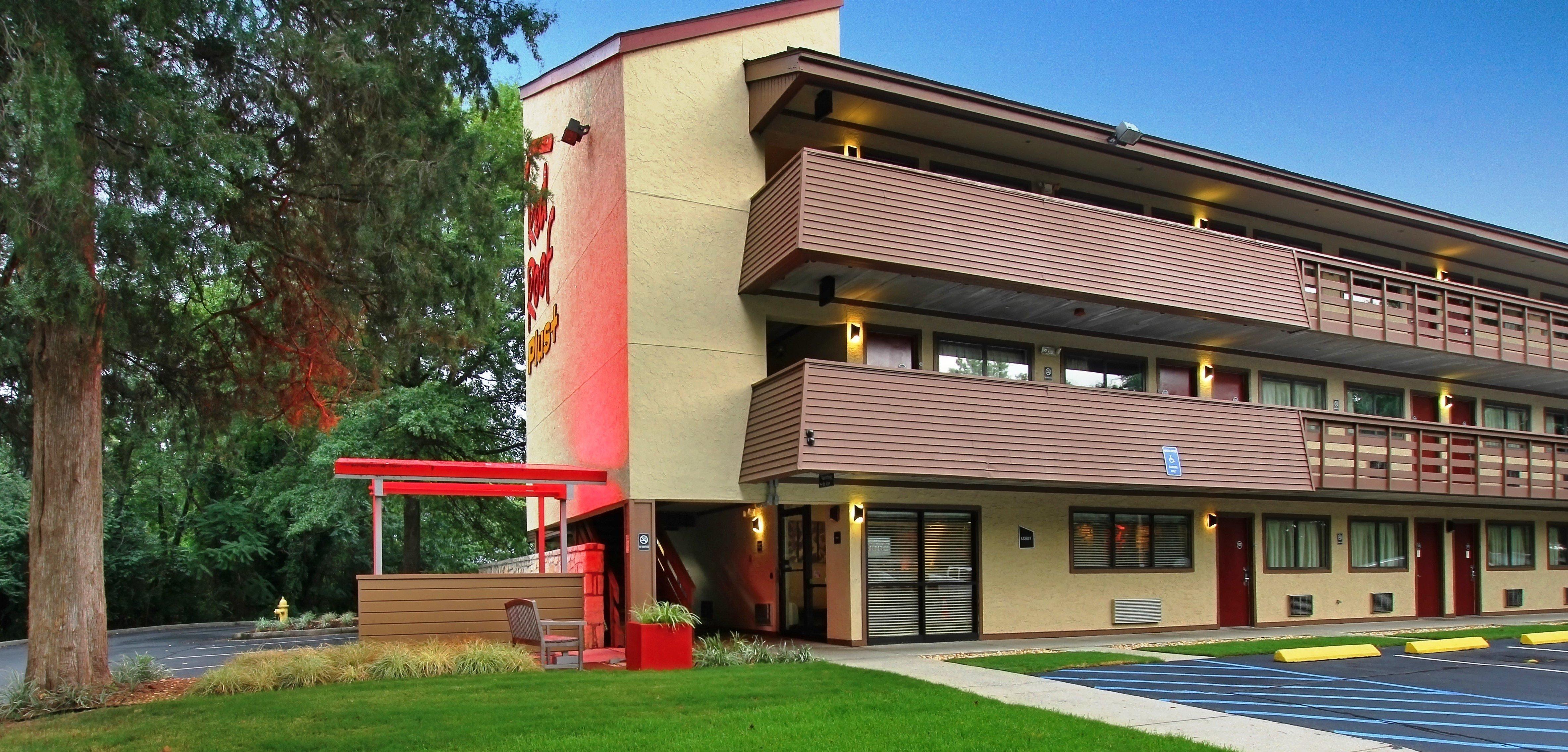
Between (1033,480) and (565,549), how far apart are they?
7.34 metres

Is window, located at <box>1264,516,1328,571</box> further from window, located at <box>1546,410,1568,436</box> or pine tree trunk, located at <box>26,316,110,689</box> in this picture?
pine tree trunk, located at <box>26,316,110,689</box>

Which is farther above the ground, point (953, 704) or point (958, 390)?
point (958, 390)

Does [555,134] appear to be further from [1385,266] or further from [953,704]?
[1385,266]

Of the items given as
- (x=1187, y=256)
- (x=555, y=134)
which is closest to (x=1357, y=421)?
(x=1187, y=256)

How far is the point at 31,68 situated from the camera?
30.1 feet

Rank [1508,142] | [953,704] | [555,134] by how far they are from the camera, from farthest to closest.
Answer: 1. [1508,142]
2. [555,134]
3. [953,704]

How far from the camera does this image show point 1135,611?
1962 cm

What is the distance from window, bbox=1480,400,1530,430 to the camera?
84.6ft

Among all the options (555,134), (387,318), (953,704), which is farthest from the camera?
(555,134)

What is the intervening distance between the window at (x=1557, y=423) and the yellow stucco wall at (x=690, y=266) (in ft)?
71.4

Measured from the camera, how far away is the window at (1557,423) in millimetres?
27219

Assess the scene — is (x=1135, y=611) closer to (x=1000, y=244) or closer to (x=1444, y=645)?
(x=1444, y=645)

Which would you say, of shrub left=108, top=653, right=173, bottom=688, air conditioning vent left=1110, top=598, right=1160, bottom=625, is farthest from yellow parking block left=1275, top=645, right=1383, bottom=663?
shrub left=108, top=653, right=173, bottom=688

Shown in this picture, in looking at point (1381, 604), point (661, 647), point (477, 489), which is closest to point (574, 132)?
point (477, 489)
